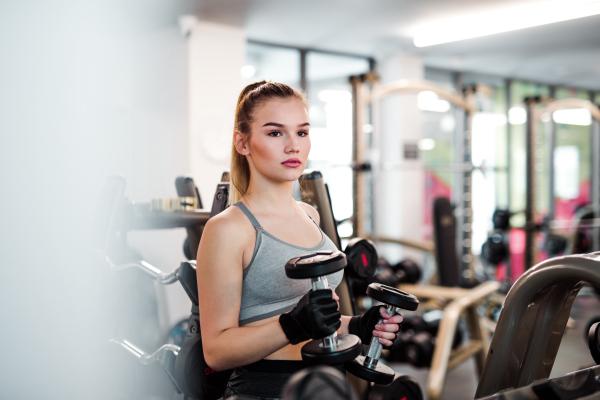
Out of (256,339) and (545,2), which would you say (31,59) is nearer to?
(256,339)

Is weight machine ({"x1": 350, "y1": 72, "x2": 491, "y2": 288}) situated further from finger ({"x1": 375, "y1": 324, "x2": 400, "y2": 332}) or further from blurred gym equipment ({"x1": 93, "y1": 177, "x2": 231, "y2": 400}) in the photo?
finger ({"x1": 375, "y1": 324, "x2": 400, "y2": 332})

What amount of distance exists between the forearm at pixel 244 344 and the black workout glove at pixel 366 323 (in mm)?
260

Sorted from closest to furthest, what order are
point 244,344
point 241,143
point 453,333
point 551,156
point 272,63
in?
1. point 244,344
2. point 241,143
3. point 453,333
4. point 272,63
5. point 551,156

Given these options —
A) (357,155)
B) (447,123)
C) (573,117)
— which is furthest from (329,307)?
(573,117)

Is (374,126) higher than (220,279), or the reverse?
(374,126)

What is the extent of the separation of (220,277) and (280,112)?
407 millimetres

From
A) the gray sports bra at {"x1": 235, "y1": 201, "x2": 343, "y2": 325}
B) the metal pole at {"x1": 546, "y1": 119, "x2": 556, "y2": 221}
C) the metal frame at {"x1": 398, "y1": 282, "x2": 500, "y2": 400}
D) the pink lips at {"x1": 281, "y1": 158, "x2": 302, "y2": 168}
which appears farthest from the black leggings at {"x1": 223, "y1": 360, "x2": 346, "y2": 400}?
the metal pole at {"x1": 546, "y1": 119, "x2": 556, "y2": 221}

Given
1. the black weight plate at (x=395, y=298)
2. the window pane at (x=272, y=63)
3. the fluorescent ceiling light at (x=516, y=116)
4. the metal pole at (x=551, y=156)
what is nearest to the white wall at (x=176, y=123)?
the window pane at (x=272, y=63)

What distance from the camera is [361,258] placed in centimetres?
163

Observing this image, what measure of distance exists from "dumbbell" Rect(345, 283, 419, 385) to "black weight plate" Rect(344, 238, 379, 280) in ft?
1.52

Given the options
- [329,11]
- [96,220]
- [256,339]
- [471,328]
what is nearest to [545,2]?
[329,11]

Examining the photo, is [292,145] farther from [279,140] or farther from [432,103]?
[432,103]

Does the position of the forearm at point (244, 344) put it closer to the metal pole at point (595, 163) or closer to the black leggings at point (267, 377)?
the black leggings at point (267, 377)

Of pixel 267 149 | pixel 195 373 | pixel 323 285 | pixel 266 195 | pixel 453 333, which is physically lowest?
pixel 453 333
